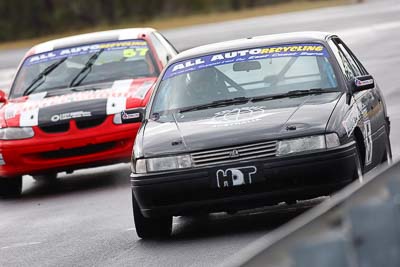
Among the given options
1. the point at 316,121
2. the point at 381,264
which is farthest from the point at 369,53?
the point at 381,264

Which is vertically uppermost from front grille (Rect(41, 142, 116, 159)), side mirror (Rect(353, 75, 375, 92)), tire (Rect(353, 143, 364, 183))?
side mirror (Rect(353, 75, 375, 92))

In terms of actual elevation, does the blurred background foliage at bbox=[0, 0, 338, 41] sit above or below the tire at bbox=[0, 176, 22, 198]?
below

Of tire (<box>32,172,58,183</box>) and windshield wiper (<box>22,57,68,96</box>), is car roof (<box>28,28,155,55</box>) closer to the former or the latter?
windshield wiper (<box>22,57,68,96</box>)

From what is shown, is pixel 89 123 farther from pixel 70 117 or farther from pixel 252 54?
pixel 252 54

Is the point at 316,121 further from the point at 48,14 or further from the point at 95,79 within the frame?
the point at 48,14

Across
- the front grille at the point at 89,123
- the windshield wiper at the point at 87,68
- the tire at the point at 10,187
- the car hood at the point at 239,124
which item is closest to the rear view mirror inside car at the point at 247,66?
the car hood at the point at 239,124

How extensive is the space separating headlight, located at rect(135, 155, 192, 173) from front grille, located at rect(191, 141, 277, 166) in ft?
0.21

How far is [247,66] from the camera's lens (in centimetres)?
1032

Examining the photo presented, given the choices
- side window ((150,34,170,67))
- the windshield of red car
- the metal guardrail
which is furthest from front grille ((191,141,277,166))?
side window ((150,34,170,67))

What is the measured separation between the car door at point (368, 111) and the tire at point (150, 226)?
4.96 ft

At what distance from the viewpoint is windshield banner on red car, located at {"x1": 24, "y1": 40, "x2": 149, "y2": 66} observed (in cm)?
1473

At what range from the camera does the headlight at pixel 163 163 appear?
897cm

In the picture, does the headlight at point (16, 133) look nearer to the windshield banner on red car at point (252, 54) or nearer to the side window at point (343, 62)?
the windshield banner on red car at point (252, 54)

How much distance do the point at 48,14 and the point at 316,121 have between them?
81961 millimetres
